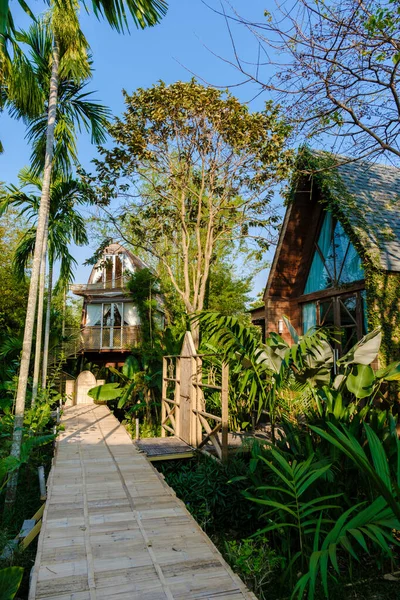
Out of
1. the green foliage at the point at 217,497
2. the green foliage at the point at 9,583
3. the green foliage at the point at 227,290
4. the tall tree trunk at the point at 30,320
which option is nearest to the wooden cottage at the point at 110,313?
the green foliage at the point at 227,290

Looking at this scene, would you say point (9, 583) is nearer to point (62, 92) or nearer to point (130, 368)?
point (62, 92)

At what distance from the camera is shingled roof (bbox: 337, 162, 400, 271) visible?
768 centimetres

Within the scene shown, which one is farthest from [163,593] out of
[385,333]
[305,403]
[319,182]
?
[319,182]

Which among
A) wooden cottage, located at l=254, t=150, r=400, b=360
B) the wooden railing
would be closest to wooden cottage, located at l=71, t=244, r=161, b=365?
wooden cottage, located at l=254, t=150, r=400, b=360

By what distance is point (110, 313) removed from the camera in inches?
854

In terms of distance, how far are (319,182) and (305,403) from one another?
518 cm

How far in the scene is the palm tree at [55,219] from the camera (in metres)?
10.9

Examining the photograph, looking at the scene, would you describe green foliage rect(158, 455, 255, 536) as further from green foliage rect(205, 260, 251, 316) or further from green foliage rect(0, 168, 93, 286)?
green foliage rect(205, 260, 251, 316)

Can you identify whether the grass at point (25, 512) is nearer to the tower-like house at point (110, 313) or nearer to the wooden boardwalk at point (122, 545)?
the wooden boardwalk at point (122, 545)

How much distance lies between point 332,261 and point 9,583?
8.61m

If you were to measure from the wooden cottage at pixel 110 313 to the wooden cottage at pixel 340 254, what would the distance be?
422 inches

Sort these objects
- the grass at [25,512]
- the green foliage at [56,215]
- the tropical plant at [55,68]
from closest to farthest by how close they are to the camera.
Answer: the grass at [25,512] → the tropical plant at [55,68] → the green foliage at [56,215]

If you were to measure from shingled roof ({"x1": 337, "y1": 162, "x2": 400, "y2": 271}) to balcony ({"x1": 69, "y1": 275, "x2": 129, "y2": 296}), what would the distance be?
46.4 ft

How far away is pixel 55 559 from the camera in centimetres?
317
